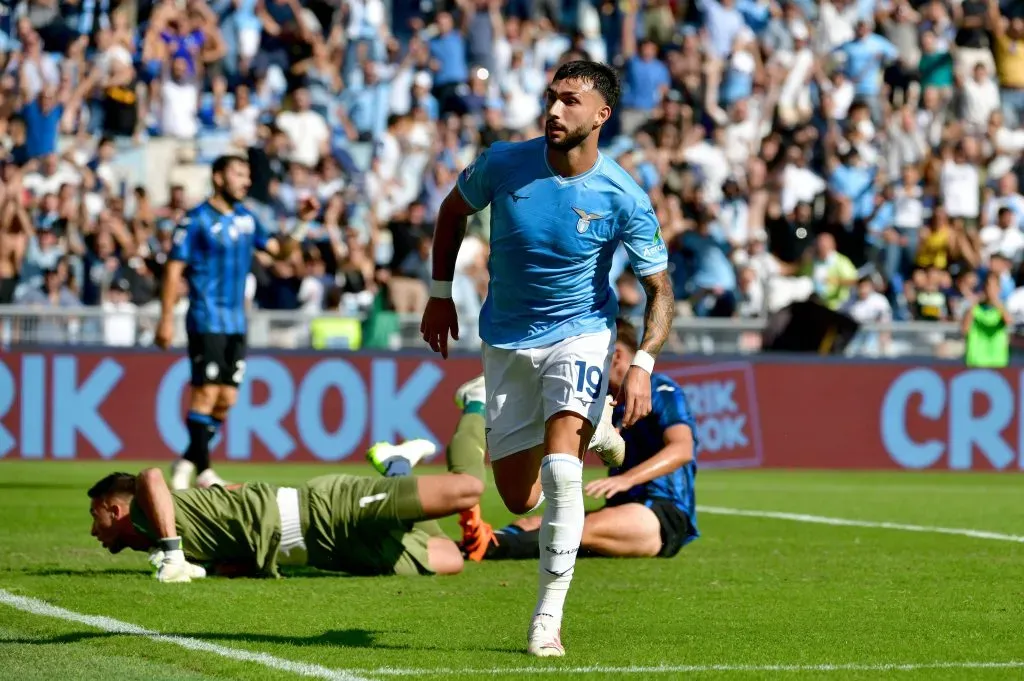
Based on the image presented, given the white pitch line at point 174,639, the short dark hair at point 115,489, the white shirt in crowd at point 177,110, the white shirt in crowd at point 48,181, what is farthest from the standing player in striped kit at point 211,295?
the white shirt in crowd at point 177,110

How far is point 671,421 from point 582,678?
13.4 feet

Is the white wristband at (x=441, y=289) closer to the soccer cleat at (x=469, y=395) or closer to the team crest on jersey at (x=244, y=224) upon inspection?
the soccer cleat at (x=469, y=395)

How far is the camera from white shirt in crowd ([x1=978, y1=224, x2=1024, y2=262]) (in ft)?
76.5

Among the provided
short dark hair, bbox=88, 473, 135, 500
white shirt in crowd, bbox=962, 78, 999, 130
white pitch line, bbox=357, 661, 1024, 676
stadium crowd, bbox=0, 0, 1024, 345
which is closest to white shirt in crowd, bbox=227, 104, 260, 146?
stadium crowd, bbox=0, 0, 1024, 345

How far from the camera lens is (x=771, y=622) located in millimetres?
7934

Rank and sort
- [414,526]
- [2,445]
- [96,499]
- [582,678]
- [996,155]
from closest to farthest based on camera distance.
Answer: [582,678] → [96,499] → [414,526] → [2,445] → [996,155]

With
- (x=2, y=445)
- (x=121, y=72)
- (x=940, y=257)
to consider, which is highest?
(x=121, y=72)

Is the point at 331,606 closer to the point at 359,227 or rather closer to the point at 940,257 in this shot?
the point at 359,227

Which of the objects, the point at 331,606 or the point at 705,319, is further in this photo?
the point at 705,319

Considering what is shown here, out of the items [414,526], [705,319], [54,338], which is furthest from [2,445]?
[414,526]

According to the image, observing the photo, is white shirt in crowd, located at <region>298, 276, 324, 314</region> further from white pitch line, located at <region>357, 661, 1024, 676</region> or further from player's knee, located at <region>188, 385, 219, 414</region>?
white pitch line, located at <region>357, 661, 1024, 676</region>

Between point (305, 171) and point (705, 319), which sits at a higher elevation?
point (305, 171)

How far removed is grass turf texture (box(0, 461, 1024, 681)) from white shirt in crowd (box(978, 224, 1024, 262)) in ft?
37.2

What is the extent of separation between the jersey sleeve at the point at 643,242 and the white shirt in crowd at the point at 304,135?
16.2 metres
